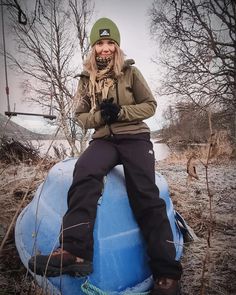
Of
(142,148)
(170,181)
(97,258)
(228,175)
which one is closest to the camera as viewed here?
(97,258)

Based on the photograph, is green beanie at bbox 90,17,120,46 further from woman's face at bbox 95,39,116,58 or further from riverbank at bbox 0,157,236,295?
riverbank at bbox 0,157,236,295

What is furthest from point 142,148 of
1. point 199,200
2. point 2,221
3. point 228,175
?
point 228,175

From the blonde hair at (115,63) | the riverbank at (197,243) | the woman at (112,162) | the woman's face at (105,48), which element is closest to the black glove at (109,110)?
the woman at (112,162)

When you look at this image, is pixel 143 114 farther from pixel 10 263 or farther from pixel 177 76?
pixel 177 76

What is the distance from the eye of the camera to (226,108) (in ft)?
39.2

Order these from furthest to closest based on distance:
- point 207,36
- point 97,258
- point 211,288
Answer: point 207,36 → point 211,288 → point 97,258

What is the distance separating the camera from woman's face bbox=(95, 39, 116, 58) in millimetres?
2484

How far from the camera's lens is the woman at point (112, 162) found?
170 cm

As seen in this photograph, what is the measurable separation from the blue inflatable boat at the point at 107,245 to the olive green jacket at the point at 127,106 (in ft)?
1.16

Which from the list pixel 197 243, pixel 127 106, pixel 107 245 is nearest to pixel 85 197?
pixel 107 245

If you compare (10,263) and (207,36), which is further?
(207,36)

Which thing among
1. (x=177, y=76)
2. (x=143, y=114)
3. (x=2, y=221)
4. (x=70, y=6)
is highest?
(x=70, y=6)

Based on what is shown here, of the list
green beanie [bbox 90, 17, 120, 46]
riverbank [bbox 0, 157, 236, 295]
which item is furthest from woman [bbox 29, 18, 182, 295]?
riverbank [bbox 0, 157, 236, 295]

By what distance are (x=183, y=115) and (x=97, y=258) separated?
1069cm
